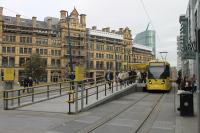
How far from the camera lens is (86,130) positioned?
12297 mm

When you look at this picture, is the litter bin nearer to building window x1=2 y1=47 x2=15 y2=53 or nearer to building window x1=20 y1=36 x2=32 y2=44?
building window x1=2 y1=47 x2=15 y2=53

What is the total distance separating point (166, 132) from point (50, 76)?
3401 inches

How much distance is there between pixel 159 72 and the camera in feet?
116

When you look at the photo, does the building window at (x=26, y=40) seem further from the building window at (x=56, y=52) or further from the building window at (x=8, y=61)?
the building window at (x=56, y=52)

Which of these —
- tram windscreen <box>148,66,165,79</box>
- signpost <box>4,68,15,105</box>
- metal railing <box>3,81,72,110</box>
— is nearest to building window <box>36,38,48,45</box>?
tram windscreen <box>148,66,165,79</box>

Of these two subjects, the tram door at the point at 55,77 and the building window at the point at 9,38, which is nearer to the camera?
the building window at the point at 9,38

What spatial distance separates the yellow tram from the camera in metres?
34.9

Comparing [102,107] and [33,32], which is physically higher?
[33,32]

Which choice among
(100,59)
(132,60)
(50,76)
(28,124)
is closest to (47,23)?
(50,76)

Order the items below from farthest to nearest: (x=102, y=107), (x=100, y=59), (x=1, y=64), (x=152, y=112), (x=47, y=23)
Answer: (x=100, y=59)
(x=47, y=23)
(x=1, y=64)
(x=102, y=107)
(x=152, y=112)

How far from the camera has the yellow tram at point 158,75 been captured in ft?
114

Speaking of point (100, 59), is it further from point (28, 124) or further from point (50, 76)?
point (28, 124)

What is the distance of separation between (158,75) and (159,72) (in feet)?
0.99

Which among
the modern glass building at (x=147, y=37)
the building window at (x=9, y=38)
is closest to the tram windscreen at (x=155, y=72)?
the modern glass building at (x=147, y=37)
